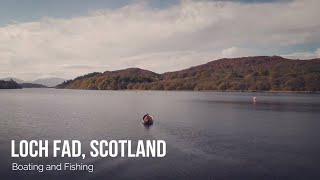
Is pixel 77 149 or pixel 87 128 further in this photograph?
pixel 87 128

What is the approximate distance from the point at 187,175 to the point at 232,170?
13.9 ft

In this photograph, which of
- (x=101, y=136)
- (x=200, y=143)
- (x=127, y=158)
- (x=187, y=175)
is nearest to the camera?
(x=187, y=175)

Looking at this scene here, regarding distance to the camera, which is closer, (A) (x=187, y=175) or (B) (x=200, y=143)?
(A) (x=187, y=175)

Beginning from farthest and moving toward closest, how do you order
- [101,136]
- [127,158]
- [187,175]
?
[101,136]
[127,158]
[187,175]

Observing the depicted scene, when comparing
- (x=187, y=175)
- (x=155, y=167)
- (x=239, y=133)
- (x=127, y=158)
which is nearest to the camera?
(x=187, y=175)

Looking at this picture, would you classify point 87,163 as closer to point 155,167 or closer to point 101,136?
point 155,167

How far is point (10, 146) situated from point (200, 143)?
70.5 feet

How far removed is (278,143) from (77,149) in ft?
78.8

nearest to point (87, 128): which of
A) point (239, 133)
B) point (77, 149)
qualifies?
point (77, 149)

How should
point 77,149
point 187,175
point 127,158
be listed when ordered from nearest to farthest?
point 187,175, point 127,158, point 77,149

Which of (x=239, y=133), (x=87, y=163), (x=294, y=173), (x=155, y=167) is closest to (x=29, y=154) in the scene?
(x=87, y=163)

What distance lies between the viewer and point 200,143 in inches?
1448

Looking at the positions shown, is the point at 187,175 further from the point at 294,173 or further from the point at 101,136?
the point at 101,136

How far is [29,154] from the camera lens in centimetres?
3073
